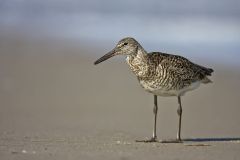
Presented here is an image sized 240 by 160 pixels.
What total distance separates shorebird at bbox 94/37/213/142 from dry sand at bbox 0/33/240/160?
735mm

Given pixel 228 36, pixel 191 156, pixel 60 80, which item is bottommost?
pixel 191 156

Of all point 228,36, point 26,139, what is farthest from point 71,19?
point 26,139

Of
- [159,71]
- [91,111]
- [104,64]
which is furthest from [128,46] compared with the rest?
[104,64]

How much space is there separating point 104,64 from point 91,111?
3.90m

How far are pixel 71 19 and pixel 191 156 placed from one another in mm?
14196

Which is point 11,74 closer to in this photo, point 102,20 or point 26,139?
point 26,139

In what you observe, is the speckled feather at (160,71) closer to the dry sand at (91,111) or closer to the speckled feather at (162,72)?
Answer: the speckled feather at (162,72)

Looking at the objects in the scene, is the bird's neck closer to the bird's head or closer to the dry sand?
the bird's head

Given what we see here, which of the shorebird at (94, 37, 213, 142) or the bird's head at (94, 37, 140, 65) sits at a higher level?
the bird's head at (94, 37, 140, 65)

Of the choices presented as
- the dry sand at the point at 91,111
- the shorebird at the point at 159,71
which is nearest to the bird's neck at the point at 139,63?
the shorebird at the point at 159,71

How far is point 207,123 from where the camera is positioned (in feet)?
43.5

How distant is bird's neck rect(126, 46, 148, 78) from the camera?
1163 cm

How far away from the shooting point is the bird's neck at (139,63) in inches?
458

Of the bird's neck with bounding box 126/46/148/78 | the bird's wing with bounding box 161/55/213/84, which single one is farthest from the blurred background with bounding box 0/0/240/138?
the bird's neck with bounding box 126/46/148/78
